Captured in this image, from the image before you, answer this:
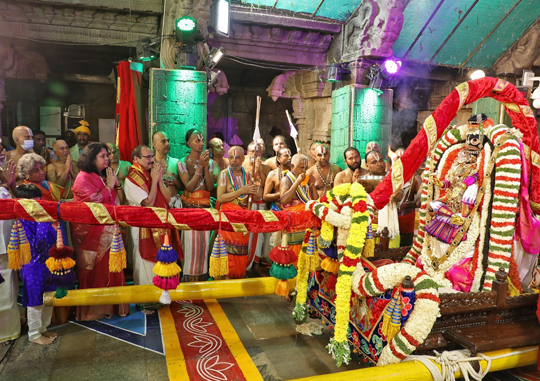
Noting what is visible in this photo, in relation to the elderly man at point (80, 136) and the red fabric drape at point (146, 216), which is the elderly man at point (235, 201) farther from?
the elderly man at point (80, 136)

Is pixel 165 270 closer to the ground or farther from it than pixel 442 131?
closer to the ground

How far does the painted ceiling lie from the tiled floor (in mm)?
Answer: 6522

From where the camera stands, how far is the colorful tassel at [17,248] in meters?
3.26

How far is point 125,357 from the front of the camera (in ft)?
11.8

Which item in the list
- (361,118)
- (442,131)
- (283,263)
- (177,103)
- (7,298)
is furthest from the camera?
(361,118)

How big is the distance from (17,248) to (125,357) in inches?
49.9

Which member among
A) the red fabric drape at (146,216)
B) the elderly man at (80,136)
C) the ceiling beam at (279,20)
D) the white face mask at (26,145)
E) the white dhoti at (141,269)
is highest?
the ceiling beam at (279,20)

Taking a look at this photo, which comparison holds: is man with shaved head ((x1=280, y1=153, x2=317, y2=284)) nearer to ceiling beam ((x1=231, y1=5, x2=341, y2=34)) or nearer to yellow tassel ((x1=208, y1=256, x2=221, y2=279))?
yellow tassel ((x1=208, y1=256, x2=221, y2=279))

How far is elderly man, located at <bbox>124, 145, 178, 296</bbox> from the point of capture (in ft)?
14.9

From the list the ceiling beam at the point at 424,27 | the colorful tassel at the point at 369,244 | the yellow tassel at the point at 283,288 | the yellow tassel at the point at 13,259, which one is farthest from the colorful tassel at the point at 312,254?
the ceiling beam at the point at 424,27

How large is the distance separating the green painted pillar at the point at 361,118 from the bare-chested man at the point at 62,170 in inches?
206

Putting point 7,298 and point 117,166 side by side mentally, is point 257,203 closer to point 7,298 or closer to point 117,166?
point 117,166

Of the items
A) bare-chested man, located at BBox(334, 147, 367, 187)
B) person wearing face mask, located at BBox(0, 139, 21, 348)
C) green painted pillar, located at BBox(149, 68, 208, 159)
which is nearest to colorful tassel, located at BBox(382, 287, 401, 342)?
person wearing face mask, located at BBox(0, 139, 21, 348)

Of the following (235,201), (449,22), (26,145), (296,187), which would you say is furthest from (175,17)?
(449,22)
